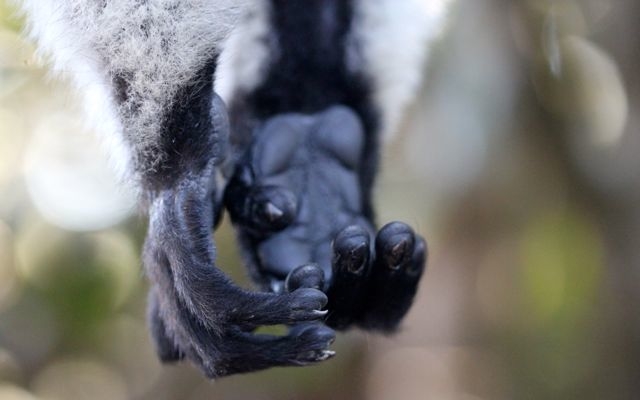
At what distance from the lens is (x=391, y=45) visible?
60.2 inches

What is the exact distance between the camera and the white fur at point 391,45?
4.89ft

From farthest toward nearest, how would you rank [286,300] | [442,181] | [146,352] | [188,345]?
[146,352] < [442,181] < [188,345] < [286,300]

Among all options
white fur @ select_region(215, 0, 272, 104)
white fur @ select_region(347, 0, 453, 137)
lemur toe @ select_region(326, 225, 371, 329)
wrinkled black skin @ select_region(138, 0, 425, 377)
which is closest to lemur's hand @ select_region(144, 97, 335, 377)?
wrinkled black skin @ select_region(138, 0, 425, 377)

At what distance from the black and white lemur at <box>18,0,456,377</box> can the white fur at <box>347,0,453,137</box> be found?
9cm

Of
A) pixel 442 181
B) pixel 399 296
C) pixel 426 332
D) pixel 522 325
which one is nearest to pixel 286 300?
pixel 399 296

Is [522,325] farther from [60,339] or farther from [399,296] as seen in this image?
[399,296]

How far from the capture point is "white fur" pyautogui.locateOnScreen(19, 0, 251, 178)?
0.98 m

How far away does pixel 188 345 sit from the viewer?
104 cm

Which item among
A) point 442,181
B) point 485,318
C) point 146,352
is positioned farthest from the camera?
point 146,352

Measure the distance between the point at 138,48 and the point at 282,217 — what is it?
1.02 ft

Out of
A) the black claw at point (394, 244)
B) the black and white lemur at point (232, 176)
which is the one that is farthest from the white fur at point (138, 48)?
the black claw at point (394, 244)

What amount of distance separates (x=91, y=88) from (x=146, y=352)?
11.0 ft

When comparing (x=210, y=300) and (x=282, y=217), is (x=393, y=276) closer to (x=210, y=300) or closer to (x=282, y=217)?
(x=282, y=217)

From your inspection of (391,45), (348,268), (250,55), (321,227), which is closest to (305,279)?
(348,268)
